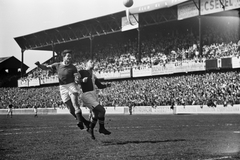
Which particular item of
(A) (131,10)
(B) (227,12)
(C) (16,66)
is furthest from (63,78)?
(C) (16,66)

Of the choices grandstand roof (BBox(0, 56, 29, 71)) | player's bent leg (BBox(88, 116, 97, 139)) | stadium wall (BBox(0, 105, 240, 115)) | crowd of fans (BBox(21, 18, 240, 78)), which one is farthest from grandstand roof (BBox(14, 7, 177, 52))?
player's bent leg (BBox(88, 116, 97, 139))

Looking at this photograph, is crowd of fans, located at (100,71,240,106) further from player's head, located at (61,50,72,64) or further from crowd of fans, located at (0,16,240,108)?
player's head, located at (61,50,72,64)

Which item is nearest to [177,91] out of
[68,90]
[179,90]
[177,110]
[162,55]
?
[179,90]

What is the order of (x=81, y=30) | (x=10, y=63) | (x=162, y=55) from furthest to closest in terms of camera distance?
(x=10, y=63), (x=81, y=30), (x=162, y=55)

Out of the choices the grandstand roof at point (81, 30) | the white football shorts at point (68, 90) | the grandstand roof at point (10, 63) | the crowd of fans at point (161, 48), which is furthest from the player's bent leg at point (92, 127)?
the grandstand roof at point (10, 63)

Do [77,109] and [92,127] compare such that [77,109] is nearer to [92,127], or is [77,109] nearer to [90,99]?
[90,99]

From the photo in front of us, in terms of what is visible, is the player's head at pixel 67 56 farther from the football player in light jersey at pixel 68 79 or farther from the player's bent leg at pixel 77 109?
the player's bent leg at pixel 77 109

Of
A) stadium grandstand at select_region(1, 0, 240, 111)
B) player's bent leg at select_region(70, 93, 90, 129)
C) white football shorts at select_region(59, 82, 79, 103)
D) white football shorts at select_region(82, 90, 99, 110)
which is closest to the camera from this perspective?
white football shorts at select_region(82, 90, 99, 110)

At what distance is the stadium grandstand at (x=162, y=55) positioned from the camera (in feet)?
122

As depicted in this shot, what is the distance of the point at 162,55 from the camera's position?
47.0m

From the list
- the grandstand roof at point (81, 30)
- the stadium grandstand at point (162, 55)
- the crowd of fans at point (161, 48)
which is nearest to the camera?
the stadium grandstand at point (162, 55)

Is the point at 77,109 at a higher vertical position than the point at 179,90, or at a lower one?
lower

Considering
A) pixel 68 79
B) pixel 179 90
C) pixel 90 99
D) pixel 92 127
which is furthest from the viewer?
pixel 179 90

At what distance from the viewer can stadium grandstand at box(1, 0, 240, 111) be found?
3722 centimetres
